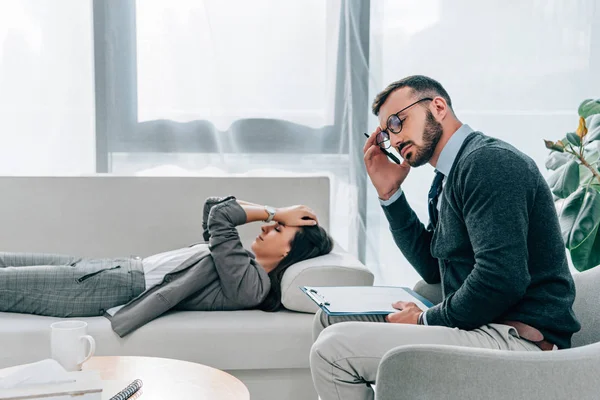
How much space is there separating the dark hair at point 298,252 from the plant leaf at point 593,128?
1060 mm

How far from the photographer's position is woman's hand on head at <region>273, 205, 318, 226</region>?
2.55 metres

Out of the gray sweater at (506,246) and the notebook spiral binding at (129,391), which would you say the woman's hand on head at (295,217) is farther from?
the notebook spiral binding at (129,391)

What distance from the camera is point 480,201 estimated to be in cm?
154

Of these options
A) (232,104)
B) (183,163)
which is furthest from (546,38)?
(183,163)

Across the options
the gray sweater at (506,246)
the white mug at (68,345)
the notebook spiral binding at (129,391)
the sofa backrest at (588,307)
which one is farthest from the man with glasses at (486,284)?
the white mug at (68,345)

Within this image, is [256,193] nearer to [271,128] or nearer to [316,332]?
[271,128]

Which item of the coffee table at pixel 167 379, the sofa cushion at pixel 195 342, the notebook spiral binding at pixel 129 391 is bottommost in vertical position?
the sofa cushion at pixel 195 342

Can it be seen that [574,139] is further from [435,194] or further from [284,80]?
[284,80]

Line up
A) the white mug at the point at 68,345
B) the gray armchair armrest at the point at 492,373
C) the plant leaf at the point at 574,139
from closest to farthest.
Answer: the gray armchair armrest at the point at 492,373, the white mug at the point at 68,345, the plant leaf at the point at 574,139

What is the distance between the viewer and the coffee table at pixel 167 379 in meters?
1.52

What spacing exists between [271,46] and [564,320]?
2380 millimetres

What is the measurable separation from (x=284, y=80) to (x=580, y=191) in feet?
5.26

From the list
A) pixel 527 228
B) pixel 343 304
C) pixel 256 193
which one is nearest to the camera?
pixel 527 228

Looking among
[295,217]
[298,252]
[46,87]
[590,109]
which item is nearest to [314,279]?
[298,252]
